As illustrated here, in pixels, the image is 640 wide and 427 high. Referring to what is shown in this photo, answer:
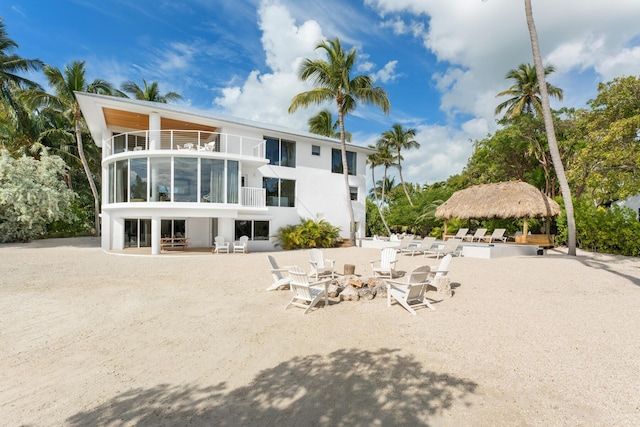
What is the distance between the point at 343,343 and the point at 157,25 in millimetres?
17259

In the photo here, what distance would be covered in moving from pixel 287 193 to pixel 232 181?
501 centimetres

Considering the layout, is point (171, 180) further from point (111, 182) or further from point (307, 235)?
point (307, 235)

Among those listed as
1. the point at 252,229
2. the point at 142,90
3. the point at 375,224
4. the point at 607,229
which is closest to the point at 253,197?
the point at 252,229

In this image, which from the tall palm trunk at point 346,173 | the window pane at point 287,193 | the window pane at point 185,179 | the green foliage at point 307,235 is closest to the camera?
the window pane at point 185,179

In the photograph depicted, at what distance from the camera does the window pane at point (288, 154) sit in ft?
72.6

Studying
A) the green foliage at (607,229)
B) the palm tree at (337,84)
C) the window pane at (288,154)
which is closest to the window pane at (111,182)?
the window pane at (288,154)

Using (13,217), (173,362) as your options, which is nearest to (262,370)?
(173,362)

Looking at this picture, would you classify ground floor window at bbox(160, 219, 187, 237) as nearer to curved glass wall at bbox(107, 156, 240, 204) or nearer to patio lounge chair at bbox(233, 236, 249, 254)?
curved glass wall at bbox(107, 156, 240, 204)

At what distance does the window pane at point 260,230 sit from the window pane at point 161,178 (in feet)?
18.9

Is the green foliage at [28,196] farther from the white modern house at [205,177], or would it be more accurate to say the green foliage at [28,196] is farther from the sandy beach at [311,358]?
the sandy beach at [311,358]

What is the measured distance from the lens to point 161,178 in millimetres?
16547

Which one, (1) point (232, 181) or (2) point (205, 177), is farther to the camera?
(1) point (232, 181)

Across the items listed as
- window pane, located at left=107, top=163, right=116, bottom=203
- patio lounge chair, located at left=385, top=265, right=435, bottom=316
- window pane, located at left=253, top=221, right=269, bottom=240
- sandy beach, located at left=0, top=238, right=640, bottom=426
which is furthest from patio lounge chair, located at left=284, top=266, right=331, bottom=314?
window pane, located at left=107, top=163, right=116, bottom=203

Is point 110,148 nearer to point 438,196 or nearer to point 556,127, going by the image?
point 438,196
